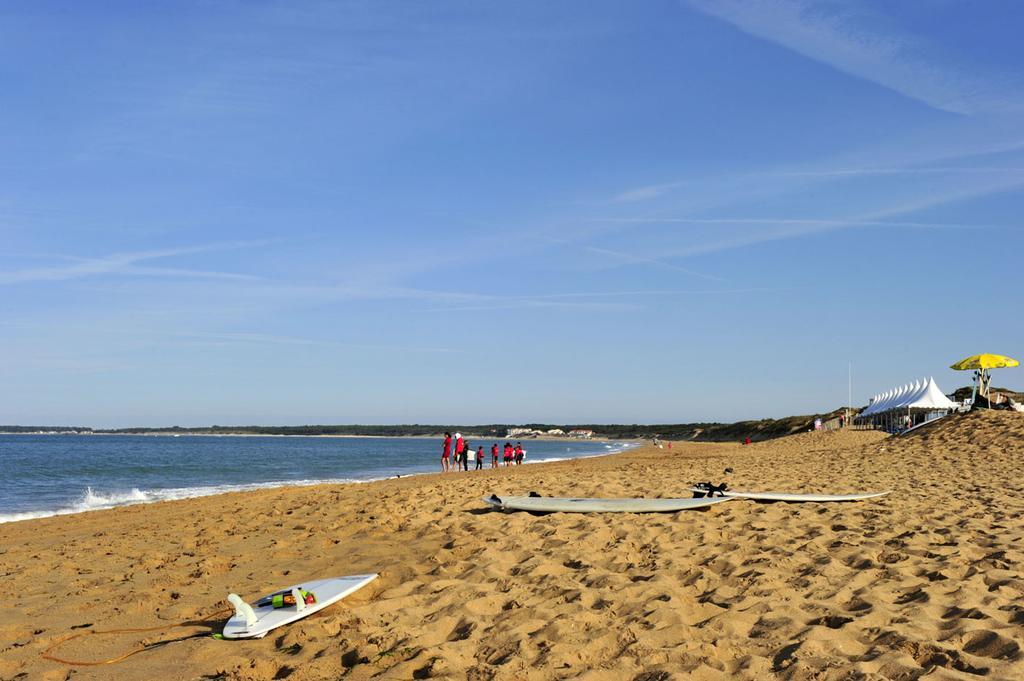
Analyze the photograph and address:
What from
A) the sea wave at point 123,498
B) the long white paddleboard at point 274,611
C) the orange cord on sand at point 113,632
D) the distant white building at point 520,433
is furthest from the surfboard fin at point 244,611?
the distant white building at point 520,433

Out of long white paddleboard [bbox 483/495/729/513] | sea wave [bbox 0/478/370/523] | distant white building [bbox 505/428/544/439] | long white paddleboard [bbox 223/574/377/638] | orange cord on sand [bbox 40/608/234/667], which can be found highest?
long white paddleboard [bbox 483/495/729/513]

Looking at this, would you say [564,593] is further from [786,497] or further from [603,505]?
[786,497]

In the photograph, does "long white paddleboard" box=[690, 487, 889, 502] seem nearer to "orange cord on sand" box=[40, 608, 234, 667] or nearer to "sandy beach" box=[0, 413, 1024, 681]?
"sandy beach" box=[0, 413, 1024, 681]

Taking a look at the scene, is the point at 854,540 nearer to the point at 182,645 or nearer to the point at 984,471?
the point at 182,645

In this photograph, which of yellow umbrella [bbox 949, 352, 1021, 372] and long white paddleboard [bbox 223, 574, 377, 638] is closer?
long white paddleboard [bbox 223, 574, 377, 638]

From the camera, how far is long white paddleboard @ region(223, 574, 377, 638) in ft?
17.5

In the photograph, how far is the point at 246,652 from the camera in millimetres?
5145

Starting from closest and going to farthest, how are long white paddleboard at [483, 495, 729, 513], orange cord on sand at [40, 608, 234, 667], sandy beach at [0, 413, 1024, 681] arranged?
1. sandy beach at [0, 413, 1024, 681]
2. orange cord on sand at [40, 608, 234, 667]
3. long white paddleboard at [483, 495, 729, 513]

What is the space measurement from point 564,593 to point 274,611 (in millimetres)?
2146

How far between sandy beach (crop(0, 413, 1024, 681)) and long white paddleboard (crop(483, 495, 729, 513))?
0.16m

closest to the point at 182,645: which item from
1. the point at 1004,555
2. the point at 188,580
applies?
the point at 188,580

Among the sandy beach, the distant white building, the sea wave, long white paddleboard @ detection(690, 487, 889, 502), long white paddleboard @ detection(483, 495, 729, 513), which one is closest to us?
the sandy beach

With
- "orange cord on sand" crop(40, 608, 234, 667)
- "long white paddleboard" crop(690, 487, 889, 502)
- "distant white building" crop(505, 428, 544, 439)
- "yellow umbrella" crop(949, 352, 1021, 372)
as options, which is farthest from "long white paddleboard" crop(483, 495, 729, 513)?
"distant white building" crop(505, 428, 544, 439)

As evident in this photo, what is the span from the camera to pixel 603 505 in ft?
30.8
